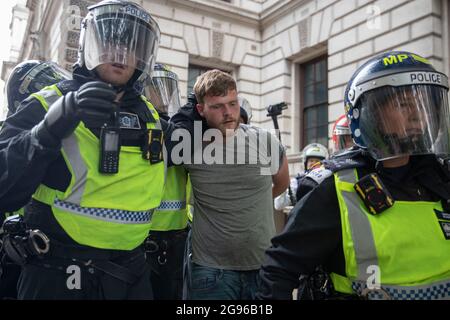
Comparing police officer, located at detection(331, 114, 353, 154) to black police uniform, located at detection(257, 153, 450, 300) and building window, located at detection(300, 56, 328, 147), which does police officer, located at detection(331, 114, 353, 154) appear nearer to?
black police uniform, located at detection(257, 153, 450, 300)

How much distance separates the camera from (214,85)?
222 centimetres

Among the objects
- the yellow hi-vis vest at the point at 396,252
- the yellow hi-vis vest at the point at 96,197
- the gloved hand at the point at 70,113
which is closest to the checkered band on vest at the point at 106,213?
the yellow hi-vis vest at the point at 96,197

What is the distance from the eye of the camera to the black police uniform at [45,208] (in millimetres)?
1504

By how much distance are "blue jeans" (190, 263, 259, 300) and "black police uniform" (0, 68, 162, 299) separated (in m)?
0.42

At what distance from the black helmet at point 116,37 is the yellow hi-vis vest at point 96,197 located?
0.28m

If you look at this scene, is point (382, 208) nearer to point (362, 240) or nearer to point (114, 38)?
point (362, 240)

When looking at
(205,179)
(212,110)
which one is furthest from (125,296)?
(212,110)

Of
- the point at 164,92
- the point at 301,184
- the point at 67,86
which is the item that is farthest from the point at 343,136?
the point at 67,86

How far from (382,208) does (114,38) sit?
1435 millimetres

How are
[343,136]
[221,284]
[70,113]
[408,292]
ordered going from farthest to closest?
[343,136], [221,284], [70,113], [408,292]

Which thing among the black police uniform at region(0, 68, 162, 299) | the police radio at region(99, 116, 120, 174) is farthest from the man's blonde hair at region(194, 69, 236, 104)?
the police radio at region(99, 116, 120, 174)

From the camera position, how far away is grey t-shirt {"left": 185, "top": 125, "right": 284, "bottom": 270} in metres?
2.12

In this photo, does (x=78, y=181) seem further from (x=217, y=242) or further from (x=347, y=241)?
(x=347, y=241)

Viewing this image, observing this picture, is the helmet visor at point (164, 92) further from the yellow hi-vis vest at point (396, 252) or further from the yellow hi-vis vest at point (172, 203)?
the yellow hi-vis vest at point (396, 252)
